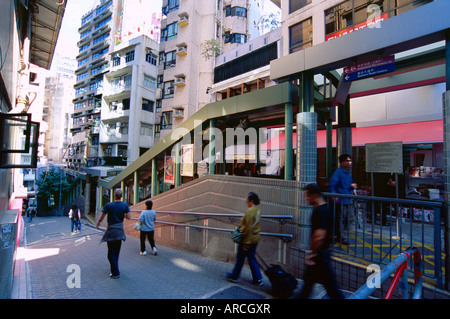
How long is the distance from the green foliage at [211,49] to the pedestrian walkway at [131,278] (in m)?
19.6

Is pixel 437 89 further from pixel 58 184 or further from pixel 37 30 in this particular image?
pixel 58 184

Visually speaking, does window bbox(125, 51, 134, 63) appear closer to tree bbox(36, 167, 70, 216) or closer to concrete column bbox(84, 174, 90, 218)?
concrete column bbox(84, 174, 90, 218)

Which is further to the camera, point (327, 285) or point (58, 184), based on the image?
point (58, 184)

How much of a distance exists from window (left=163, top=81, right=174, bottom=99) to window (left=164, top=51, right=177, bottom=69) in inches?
67.9

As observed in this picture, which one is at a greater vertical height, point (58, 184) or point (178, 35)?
point (178, 35)

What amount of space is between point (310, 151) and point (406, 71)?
397cm

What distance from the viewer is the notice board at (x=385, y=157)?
483 cm

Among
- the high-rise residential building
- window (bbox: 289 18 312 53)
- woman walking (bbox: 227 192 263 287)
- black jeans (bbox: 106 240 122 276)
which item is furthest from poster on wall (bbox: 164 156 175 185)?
the high-rise residential building

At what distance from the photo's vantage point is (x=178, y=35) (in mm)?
23734

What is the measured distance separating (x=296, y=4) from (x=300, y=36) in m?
1.99

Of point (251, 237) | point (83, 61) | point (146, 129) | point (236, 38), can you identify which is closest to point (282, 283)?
point (251, 237)

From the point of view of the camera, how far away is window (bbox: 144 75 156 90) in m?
27.2

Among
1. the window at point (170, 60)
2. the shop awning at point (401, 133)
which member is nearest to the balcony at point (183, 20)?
the window at point (170, 60)
